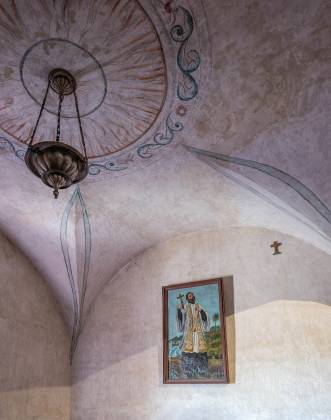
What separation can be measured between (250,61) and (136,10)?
117cm

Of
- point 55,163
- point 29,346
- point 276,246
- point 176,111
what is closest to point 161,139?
point 176,111

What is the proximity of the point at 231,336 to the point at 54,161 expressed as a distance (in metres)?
3.98

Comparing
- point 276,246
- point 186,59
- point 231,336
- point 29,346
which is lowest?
point 29,346

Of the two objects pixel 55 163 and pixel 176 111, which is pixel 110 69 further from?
pixel 55 163

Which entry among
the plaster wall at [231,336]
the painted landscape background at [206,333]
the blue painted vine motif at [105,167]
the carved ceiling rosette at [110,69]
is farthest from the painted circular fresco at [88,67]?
the painted landscape background at [206,333]

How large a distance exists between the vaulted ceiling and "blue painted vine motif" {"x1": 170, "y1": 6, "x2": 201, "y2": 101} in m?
0.01

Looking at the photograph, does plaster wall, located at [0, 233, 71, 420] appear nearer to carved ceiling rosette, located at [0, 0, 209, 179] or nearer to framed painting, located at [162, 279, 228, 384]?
framed painting, located at [162, 279, 228, 384]

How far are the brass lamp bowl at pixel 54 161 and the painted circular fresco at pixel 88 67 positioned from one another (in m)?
0.96

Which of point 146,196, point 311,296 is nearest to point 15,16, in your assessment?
point 146,196

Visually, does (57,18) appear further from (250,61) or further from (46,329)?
(46,329)

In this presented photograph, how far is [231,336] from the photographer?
592 cm

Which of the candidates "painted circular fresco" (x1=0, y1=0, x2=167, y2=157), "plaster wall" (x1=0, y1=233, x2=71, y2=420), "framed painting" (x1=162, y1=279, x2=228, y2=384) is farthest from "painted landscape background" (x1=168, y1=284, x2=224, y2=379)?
"painted circular fresco" (x1=0, y1=0, x2=167, y2=157)

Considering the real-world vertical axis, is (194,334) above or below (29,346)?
above

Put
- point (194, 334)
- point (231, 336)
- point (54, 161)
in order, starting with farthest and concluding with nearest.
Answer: point (194, 334) → point (231, 336) → point (54, 161)
